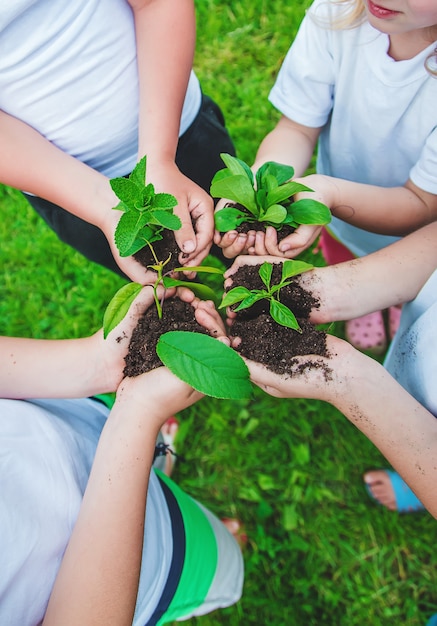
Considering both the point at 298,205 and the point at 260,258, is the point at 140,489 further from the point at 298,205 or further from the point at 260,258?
the point at 298,205

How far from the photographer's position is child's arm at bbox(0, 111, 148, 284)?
54.7 inches

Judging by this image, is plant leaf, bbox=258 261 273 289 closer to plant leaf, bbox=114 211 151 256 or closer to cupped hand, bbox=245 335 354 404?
cupped hand, bbox=245 335 354 404

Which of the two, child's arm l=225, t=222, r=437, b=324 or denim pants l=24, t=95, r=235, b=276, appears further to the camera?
denim pants l=24, t=95, r=235, b=276

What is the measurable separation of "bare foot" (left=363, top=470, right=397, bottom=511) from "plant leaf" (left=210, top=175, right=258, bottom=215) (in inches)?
52.8

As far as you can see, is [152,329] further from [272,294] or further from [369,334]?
[369,334]

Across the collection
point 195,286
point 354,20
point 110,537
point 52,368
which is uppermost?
point 354,20

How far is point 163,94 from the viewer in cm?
140

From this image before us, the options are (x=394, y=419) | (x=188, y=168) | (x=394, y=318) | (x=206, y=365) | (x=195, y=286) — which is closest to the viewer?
(x=206, y=365)

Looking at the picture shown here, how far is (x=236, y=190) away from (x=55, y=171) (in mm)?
556

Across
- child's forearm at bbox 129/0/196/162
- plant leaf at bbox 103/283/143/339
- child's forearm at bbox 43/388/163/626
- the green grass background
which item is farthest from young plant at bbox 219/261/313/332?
the green grass background

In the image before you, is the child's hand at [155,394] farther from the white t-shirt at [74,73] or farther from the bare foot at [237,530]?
the bare foot at [237,530]

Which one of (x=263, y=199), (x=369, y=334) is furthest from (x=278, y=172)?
(x=369, y=334)

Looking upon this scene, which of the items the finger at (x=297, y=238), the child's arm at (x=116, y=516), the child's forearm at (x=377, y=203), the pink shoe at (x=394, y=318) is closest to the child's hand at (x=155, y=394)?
the child's arm at (x=116, y=516)

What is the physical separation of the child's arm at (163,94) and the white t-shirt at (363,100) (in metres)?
0.36
